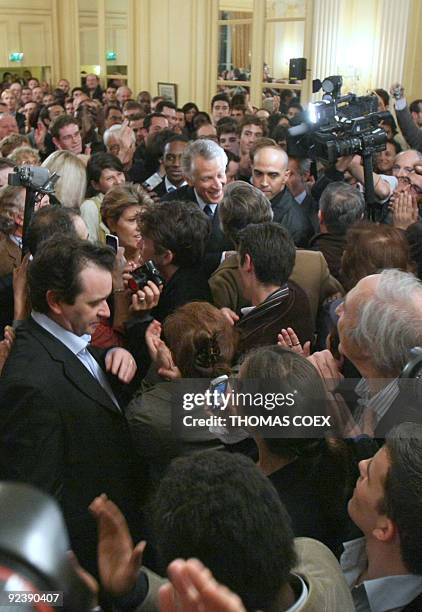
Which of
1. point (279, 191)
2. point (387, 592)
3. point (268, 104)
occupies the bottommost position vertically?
point (387, 592)

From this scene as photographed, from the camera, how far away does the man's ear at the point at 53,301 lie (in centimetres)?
165

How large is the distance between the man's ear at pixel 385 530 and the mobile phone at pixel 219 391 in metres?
0.46

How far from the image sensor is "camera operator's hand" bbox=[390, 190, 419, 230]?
2881mm

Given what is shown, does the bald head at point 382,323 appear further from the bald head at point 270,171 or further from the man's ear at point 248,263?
the bald head at point 270,171

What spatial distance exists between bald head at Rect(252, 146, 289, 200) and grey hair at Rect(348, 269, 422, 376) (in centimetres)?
175

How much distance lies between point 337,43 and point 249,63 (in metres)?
2.05

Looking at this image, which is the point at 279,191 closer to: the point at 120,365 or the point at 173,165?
the point at 173,165

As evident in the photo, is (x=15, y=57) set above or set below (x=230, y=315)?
above

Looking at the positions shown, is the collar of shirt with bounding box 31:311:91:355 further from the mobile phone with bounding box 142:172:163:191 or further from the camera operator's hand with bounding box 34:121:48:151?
the camera operator's hand with bounding box 34:121:48:151

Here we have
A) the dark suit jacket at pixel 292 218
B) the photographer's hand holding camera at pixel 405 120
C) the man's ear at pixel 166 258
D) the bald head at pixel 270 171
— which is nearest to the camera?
the man's ear at pixel 166 258

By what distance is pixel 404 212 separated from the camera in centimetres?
290

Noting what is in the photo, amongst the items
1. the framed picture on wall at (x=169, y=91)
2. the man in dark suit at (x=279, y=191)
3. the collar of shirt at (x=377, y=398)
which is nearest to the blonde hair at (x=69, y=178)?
the man in dark suit at (x=279, y=191)

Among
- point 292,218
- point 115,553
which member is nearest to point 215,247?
point 292,218

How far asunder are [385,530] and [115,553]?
0.46 metres
